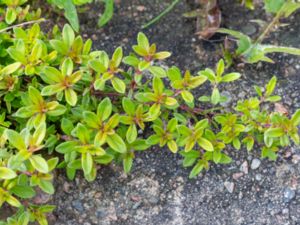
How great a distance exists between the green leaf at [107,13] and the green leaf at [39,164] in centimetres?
71

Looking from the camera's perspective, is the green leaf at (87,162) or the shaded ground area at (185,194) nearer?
the green leaf at (87,162)

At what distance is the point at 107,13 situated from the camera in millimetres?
2230

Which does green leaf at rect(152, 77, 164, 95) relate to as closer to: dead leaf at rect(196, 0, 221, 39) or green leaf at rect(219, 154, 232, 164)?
green leaf at rect(219, 154, 232, 164)

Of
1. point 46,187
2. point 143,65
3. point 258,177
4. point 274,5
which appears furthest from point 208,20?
point 46,187

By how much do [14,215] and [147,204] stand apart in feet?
1.40

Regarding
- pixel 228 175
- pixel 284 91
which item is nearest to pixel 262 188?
pixel 228 175

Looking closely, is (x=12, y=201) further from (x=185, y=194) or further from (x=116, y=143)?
(x=185, y=194)

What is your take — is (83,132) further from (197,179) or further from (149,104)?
(197,179)

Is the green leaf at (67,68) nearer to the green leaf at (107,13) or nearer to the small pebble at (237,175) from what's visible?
the green leaf at (107,13)

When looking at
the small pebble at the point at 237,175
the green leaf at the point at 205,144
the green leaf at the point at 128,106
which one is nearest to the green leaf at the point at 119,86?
the green leaf at the point at 128,106

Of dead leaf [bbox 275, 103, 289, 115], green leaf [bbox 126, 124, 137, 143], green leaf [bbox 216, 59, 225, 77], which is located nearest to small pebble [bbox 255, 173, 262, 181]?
dead leaf [bbox 275, 103, 289, 115]

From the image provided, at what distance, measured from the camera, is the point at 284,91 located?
221 cm

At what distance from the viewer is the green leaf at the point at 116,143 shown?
5.92ft

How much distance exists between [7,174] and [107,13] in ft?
2.58
